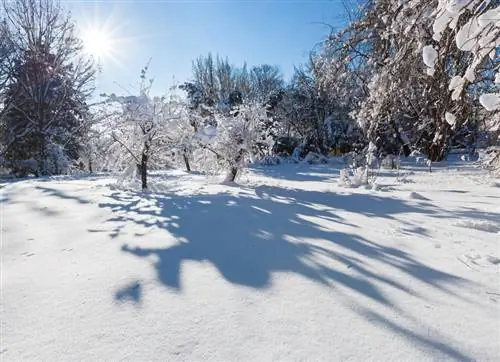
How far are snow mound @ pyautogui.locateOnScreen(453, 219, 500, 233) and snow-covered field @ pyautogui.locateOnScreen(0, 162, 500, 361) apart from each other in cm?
2

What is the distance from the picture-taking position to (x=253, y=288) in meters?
1.93

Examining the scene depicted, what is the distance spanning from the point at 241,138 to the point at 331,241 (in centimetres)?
581

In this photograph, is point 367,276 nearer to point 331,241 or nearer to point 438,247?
point 331,241

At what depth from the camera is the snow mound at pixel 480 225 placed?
3.05m

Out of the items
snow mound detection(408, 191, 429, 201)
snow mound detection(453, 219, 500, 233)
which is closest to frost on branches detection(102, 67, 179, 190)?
snow mound detection(408, 191, 429, 201)

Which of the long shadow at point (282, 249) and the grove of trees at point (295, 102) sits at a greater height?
the grove of trees at point (295, 102)

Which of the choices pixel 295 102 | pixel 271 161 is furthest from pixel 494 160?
pixel 295 102

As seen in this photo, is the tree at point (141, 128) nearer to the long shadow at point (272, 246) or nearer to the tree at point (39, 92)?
the long shadow at point (272, 246)

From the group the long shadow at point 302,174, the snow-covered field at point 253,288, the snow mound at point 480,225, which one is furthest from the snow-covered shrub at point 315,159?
the snow mound at point 480,225

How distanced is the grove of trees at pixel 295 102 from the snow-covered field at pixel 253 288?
1.02 meters

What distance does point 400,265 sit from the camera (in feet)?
7.24

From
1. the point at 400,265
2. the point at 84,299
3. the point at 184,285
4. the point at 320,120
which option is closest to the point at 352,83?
the point at 400,265

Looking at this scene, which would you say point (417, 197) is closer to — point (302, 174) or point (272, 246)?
point (272, 246)

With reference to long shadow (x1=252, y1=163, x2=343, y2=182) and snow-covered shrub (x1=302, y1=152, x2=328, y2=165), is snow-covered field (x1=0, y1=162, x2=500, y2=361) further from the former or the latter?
snow-covered shrub (x1=302, y1=152, x2=328, y2=165)
